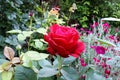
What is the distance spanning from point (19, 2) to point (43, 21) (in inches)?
11.4

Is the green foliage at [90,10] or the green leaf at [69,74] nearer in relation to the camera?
the green leaf at [69,74]

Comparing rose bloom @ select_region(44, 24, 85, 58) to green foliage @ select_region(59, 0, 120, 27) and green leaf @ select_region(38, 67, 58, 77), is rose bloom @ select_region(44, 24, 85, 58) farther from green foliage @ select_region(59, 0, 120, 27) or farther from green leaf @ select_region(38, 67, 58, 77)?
green foliage @ select_region(59, 0, 120, 27)

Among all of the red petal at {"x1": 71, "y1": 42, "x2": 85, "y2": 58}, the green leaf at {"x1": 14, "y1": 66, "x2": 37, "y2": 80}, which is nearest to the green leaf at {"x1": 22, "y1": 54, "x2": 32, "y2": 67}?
the green leaf at {"x1": 14, "y1": 66, "x2": 37, "y2": 80}

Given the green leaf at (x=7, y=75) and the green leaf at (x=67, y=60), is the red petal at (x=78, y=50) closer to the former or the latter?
the green leaf at (x=67, y=60)

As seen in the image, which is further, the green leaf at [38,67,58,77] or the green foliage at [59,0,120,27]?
the green foliage at [59,0,120,27]

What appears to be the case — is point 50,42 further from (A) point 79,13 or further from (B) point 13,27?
(A) point 79,13

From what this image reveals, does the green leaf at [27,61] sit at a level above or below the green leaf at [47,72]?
above

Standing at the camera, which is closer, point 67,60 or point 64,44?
point 64,44

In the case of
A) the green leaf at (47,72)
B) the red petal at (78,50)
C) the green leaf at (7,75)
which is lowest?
the green leaf at (7,75)

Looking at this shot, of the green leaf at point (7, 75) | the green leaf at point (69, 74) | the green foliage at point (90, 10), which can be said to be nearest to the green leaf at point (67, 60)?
the green leaf at point (69, 74)

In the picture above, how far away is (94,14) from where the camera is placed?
15.8ft

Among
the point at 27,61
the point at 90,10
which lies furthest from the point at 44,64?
the point at 90,10

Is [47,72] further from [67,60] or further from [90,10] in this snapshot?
[90,10]

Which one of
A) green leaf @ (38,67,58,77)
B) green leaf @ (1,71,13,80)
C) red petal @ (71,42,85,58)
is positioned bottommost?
green leaf @ (1,71,13,80)
